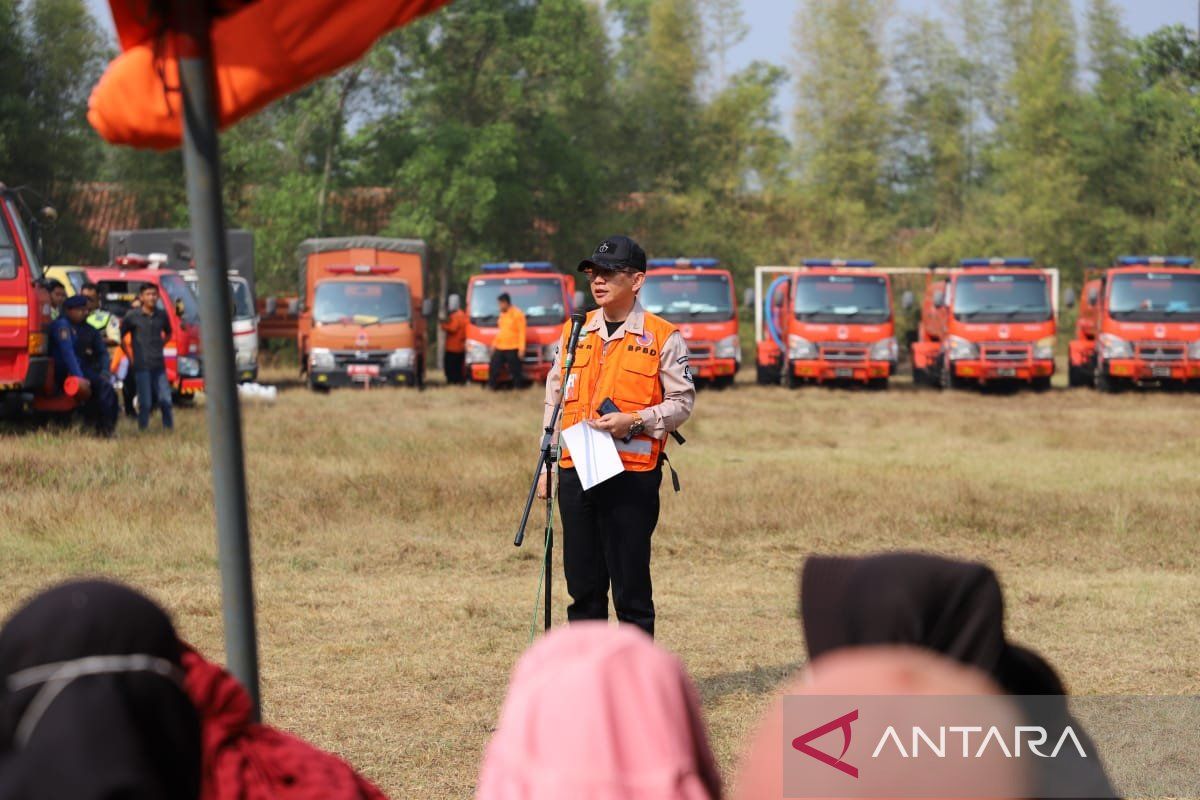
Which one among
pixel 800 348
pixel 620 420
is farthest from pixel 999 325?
pixel 620 420

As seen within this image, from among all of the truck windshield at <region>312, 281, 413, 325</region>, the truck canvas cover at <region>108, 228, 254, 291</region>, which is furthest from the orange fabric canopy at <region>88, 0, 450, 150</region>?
the truck canvas cover at <region>108, 228, 254, 291</region>

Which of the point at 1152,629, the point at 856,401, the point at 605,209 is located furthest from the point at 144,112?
the point at 605,209

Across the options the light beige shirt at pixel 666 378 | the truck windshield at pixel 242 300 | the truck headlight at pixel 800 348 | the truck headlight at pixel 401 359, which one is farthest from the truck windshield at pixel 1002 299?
the light beige shirt at pixel 666 378

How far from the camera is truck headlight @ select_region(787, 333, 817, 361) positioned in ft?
99.0

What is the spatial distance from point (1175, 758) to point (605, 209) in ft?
159

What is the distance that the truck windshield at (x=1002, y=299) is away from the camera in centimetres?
2973

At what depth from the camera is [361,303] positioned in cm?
2964

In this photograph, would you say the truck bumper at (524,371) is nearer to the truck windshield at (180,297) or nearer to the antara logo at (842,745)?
the truck windshield at (180,297)

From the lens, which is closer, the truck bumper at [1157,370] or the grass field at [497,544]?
the grass field at [497,544]

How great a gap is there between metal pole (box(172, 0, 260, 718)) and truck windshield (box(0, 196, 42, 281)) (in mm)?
15365

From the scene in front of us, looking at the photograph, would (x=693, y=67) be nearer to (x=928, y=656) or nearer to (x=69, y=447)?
(x=69, y=447)

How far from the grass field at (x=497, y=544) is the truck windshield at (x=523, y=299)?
9.29 meters

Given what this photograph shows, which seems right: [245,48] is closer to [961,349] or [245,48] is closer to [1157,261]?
[961,349]

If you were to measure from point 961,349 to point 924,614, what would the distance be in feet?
92.1
